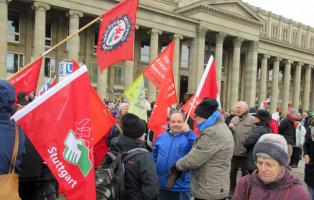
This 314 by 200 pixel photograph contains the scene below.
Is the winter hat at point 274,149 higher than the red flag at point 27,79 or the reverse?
the reverse

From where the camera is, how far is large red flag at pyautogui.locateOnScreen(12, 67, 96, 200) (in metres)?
3.05

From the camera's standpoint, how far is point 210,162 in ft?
14.4

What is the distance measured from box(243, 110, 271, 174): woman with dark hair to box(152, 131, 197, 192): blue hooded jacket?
6.85 feet

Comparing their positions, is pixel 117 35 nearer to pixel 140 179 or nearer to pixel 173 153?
pixel 173 153

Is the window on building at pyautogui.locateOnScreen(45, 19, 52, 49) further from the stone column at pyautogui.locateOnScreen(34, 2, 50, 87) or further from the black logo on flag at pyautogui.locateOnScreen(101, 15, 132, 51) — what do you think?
the black logo on flag at pyautogui.locateOnScreen(101, 15, 132, 51)

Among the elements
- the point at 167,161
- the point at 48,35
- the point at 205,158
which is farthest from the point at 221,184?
the point at 48,35

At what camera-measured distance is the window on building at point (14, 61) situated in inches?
1126

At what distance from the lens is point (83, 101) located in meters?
3.23

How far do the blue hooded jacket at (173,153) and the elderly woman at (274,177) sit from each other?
2.06 metres

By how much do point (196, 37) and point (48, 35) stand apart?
1516 cm

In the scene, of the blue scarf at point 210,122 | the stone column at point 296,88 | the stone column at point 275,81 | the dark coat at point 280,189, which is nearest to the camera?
the dark coat at point 280,189

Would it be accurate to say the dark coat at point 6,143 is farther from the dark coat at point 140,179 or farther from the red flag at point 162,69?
the red flag at point 162,69

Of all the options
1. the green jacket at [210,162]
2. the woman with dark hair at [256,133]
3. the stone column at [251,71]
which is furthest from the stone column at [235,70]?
the green jacket at [210,162]

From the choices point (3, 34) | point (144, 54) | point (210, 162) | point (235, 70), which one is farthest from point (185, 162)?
point (235, 70)
